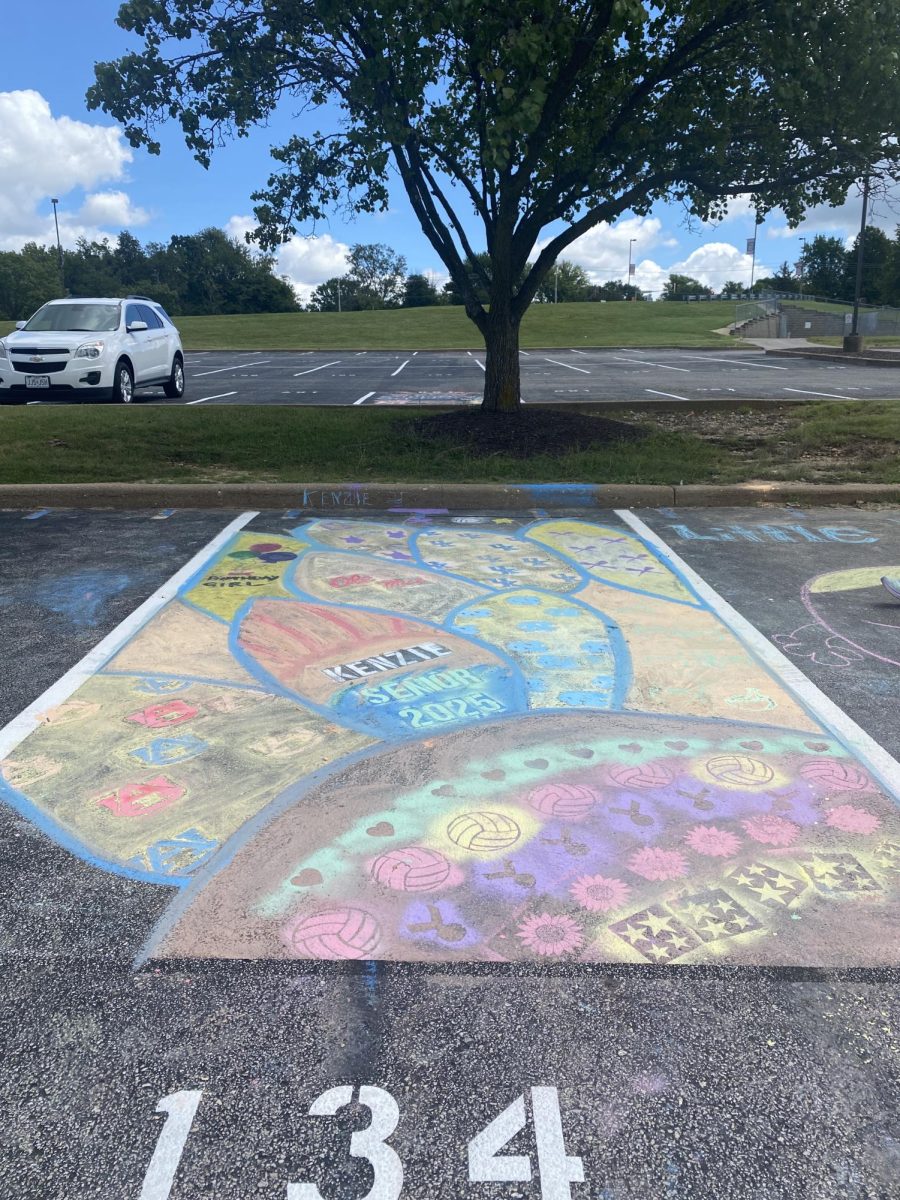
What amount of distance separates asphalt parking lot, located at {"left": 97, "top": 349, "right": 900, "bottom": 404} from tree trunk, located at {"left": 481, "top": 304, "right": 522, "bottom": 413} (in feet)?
11.1

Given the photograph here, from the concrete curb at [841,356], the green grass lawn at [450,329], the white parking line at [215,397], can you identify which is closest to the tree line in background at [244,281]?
the green grass lawn at [450,329]

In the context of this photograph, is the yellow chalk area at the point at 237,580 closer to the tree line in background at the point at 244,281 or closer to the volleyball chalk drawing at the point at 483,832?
the volleyball chalk drawing at the point at 483,832

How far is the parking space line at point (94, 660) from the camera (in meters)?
3.79

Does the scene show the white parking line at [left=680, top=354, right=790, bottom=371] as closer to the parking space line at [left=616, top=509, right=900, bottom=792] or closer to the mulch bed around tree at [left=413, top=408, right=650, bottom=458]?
the mulch bed around tree at [left=413, top=408, right=650, bottom=458]

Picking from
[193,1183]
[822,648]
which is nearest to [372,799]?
[193,1183]

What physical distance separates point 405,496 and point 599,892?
5913 millimetres

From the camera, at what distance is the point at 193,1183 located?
176 centimetres

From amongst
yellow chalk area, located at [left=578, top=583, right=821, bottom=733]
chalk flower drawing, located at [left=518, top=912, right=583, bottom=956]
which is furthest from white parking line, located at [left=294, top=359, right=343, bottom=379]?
chalk flower drawing, located at [left=518, top=912, right=583, bottom=956]

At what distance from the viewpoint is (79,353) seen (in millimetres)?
13664

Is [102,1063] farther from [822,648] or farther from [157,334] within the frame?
[157,334]

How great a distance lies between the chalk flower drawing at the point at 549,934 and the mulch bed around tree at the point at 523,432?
25.4ft

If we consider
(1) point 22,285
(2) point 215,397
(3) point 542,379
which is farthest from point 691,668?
(1) point 22,285

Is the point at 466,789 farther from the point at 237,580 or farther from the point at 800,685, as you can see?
the point at 237,580

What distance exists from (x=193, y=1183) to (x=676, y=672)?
3229 millimetres
